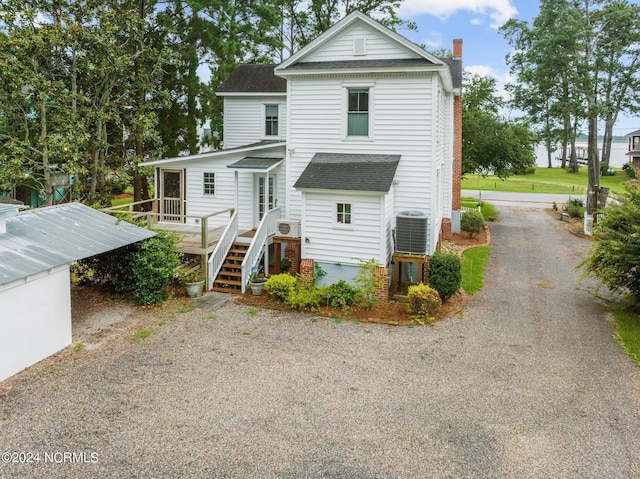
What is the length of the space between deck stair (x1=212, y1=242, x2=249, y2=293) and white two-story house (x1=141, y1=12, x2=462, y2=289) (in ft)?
0.97

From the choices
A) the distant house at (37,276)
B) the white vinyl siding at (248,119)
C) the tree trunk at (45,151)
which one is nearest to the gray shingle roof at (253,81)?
the white vinyl siding at (248,119)

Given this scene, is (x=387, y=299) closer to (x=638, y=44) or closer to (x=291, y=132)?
(x=291, y=132)

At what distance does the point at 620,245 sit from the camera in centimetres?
1330

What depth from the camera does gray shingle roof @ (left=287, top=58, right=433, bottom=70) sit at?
15391 mm

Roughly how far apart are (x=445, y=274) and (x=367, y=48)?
7.60m

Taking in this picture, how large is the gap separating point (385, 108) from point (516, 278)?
25.2ft

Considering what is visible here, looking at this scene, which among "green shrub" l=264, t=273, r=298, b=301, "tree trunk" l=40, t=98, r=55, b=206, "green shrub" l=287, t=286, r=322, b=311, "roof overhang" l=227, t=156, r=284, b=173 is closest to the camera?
"green shrub" l=287, t=286, r=322, b=311

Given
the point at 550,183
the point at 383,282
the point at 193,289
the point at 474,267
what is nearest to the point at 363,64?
the point at 383,282

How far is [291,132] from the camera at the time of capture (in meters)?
17.1

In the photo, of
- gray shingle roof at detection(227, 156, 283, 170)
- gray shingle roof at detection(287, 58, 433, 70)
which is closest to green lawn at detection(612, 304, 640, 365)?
gray shingle roof at detection(287, 58, 433, 70)

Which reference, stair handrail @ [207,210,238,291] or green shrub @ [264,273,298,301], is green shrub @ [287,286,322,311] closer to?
green shrub @ [264,273,298,301]

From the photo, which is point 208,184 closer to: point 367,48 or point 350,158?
point 350,158

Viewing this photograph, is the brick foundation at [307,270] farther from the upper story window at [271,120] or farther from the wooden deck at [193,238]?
the upper story window at [271,120]

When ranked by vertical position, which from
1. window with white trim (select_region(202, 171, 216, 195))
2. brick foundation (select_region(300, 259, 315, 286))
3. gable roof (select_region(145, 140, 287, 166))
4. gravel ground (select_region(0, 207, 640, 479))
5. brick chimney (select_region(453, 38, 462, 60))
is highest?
brick chimney (select_region(453, 38, 462, 60))
